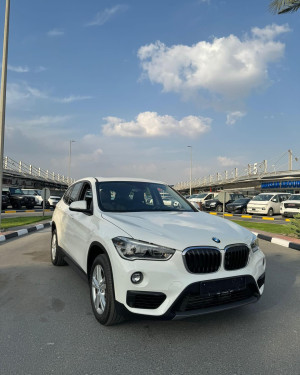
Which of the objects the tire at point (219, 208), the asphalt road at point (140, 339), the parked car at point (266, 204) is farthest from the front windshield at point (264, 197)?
the asphalt road at point (140, 339)

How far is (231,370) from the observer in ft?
8.11

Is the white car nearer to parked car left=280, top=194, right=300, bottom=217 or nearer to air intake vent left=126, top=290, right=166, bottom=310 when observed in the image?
air intake vent left=126, top=290, right=166, bottom=310

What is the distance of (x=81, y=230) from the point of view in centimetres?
412

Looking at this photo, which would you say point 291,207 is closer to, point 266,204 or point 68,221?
point 266,204

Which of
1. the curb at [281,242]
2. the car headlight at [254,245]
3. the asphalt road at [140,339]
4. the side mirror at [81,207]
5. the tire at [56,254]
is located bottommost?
the asphalt road at [140,339]

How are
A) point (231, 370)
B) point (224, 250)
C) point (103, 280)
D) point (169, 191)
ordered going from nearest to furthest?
point (231, 370) < point (224, 250) < point (103, 280) < point (169, 191)

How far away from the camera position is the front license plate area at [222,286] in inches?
112

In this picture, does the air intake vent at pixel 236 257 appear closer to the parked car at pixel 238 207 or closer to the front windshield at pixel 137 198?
the front windshield at pixel 137 198

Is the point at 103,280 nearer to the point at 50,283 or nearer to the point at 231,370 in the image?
the point at 231,370

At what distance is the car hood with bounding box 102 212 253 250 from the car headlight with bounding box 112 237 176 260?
0.05 m

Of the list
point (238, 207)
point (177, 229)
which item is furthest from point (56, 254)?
point (238, 207)

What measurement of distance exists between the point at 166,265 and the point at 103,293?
34.9 inches

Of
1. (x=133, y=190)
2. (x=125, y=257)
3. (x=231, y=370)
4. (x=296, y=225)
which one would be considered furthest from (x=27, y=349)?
(x=296, y=225)

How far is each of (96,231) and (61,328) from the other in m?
1.05
